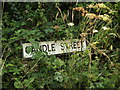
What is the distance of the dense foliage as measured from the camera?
7.63 feet

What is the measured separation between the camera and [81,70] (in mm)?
2486

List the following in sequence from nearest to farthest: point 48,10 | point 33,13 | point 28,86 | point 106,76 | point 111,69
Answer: point 28,86 → point 106,76 → point 111,69 → point 33,13 → point 48,10

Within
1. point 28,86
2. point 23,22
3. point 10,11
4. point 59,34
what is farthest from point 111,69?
point 10,11

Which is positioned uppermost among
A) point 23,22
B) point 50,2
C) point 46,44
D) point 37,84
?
point 50,2

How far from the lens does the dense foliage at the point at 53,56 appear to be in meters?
2.33

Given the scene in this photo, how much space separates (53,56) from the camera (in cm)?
259

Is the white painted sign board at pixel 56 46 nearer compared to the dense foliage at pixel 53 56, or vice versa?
the dense foliage at pixel 53 56

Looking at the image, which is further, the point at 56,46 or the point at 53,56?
the point at 56,46

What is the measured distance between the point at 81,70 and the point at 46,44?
0.61 m

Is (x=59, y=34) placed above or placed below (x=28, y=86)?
above

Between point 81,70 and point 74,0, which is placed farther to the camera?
point 74,0

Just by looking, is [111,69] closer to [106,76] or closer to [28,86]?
[106,76]

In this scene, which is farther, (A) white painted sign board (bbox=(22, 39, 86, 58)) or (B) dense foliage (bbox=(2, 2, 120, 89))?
(A) white painted sign board (bbox=(22, 39, 86, 58))

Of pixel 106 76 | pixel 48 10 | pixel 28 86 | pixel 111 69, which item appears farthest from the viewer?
pixel 48 10
